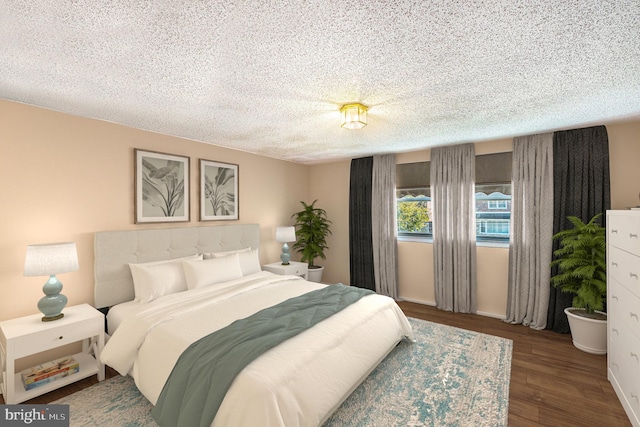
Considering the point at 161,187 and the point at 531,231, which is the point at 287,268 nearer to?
the point at 161,187

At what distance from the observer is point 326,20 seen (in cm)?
136

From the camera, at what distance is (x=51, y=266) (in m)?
2.24

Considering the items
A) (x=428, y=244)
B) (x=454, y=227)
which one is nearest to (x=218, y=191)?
(x=428, y=244)

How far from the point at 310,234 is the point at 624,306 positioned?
3.90 metres

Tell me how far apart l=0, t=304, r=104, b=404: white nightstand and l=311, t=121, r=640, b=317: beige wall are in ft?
12.3

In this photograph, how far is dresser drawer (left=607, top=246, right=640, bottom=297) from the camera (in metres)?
1.97

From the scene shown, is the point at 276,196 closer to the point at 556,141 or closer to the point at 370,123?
the point at 370,123

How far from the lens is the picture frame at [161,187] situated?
3178 millimetres

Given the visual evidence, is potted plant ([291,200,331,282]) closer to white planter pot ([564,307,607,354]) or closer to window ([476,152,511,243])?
window ([476,152,511,243])

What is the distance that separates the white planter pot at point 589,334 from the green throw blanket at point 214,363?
2.79m


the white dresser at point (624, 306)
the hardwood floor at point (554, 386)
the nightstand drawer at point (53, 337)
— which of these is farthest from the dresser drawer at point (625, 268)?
the nightstand drawer at point (53, 337)

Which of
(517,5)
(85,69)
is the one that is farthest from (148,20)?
(517,5)

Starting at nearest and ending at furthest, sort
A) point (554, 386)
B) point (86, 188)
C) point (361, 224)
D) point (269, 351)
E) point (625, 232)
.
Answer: point (269, 351), point (625, 232), point (554, 386), point (86, 188), point (361, 224)

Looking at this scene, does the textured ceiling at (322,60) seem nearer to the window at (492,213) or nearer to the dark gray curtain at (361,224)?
the window at (492,213)
